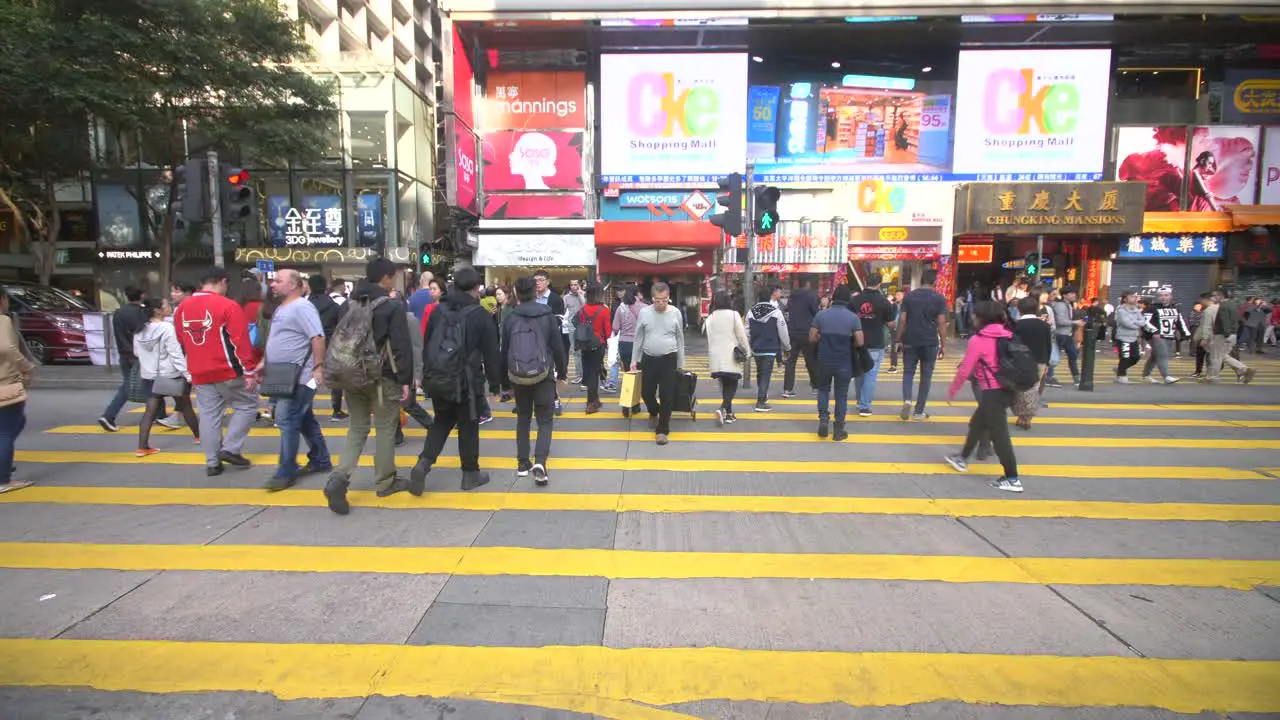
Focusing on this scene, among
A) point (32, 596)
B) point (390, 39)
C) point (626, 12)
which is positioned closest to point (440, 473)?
point (32, 596)

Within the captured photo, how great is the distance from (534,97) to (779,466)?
20.6m

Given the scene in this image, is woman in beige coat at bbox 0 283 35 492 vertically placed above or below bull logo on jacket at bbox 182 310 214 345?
below

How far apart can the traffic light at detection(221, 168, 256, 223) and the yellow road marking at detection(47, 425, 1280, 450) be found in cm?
371

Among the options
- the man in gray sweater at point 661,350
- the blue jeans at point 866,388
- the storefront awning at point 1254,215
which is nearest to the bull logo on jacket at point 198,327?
the man in gray sweater at point 661,350

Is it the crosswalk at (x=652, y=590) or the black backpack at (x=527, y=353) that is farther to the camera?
the black backpack at (x=527, y=353)

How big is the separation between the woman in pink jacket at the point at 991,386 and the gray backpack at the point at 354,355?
4.81m

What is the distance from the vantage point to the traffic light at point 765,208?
34.2ft

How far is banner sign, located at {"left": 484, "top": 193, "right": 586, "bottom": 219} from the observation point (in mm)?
23141

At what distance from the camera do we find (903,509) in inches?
201

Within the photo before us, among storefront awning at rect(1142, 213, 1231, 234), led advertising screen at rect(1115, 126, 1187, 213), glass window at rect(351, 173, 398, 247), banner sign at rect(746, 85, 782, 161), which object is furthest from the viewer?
glass window at rect(351, 173, 398, 247)

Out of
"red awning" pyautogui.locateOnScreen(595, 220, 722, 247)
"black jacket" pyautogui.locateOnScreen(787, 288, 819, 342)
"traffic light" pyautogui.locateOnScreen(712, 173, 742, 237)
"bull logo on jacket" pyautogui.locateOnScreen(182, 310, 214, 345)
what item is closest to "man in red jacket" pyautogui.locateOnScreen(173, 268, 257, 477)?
"bull logo on jacket" pyautogui.locateOnScreen(182, 310, 214, 345)

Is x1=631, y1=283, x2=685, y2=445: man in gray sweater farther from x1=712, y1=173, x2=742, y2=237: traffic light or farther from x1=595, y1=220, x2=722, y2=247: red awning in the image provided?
x1=595, y1=220, x2=722, y2=247: red awning

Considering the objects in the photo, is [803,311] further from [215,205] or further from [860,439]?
[215,205]

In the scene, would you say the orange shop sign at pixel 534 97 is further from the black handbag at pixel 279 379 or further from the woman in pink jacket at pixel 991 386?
the woman in pink jacket at pixel 991 386
